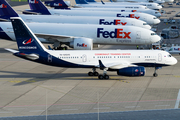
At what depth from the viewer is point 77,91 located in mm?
39344

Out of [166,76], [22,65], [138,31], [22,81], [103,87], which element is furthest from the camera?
[138,31]

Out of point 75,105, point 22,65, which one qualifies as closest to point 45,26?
point 22,65

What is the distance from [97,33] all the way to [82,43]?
3.96m

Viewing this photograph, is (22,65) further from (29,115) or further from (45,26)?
(29,115)

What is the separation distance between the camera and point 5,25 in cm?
6538

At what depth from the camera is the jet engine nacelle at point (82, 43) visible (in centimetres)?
6251

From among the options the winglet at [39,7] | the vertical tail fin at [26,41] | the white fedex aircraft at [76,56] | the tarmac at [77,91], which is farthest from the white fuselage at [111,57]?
the winglet at [39,7]

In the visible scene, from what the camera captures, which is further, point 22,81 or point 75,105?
point 22,81

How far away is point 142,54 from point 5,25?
1305 inches

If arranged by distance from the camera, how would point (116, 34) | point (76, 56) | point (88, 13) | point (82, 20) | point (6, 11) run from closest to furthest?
point (76, 56) < point (116, 34) < point (6, 11) < point (82, 20) < point (88, 13)

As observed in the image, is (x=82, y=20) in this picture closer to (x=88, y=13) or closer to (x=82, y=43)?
(x=82, y=43)

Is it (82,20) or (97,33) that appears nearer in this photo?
(97,33)

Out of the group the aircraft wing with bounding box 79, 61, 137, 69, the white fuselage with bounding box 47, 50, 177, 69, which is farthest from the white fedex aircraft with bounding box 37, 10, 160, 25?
the aircraft wing with bounding box 79, 61, 137, 69

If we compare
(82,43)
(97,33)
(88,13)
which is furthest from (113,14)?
(82,43)
